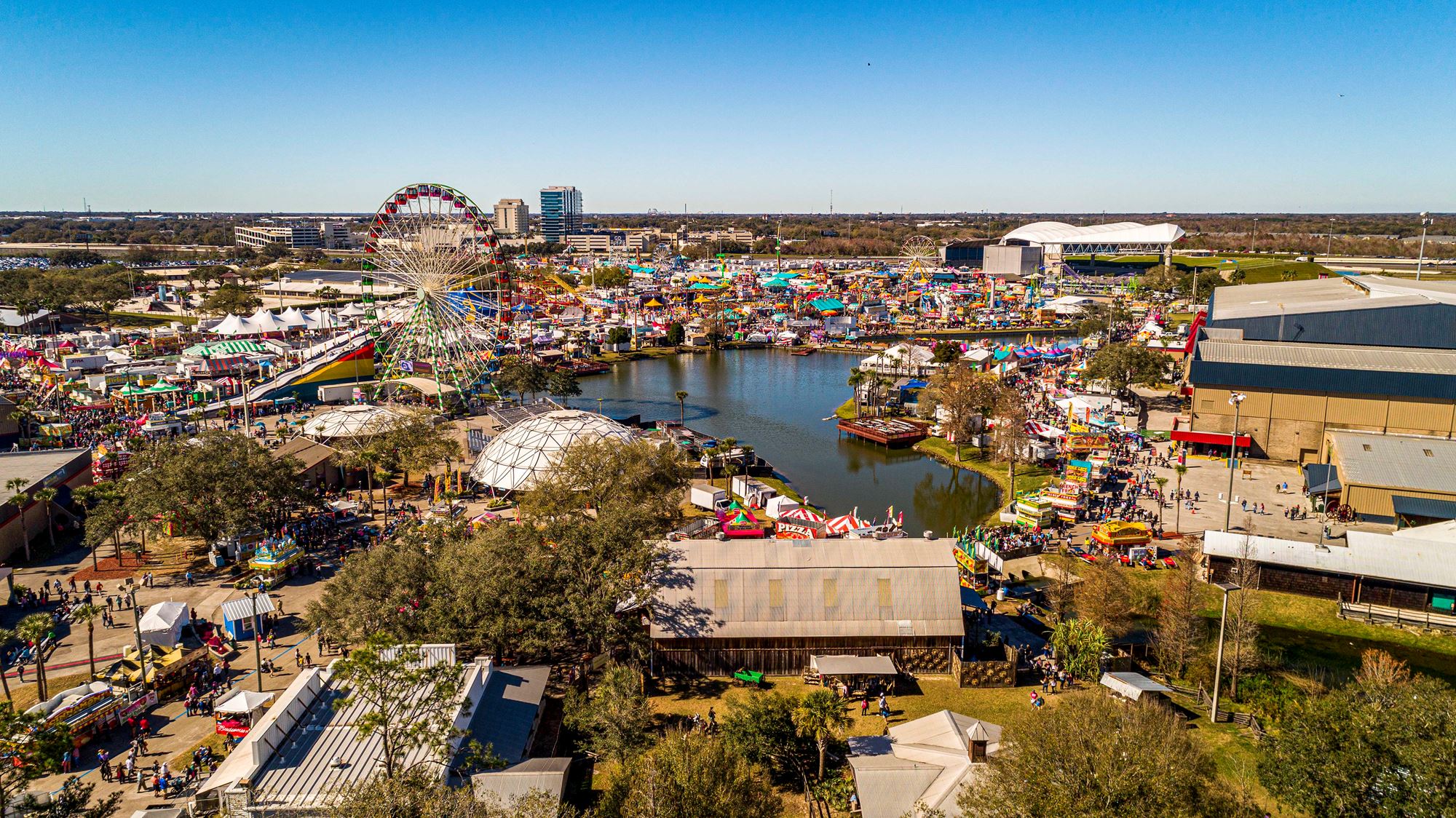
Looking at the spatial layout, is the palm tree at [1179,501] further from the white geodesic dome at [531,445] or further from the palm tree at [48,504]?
the palm tree at [48,504]

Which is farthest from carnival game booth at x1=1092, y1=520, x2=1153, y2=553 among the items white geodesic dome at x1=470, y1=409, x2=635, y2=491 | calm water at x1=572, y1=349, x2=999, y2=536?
white geodesic dome at x1=470, y1=409, x2=635, y2=491

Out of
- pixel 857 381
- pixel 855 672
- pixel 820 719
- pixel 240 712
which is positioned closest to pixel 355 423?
pixel 240 712

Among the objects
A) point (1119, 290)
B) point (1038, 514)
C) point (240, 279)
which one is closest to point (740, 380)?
point (1038, 514)

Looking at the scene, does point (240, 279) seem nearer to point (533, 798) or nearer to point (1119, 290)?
point (1119, 290)

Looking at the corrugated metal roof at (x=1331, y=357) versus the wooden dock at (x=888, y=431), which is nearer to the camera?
the corrugated metal roof at (x=1331, y=357)

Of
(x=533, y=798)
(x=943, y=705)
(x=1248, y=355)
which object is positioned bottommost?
(x=943, y=705)

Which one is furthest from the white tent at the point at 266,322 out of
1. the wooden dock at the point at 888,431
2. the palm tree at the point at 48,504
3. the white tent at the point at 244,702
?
the white tent at the point at 244,702

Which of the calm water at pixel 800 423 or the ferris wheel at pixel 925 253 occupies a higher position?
the ferris wheel at pixel 925 253
